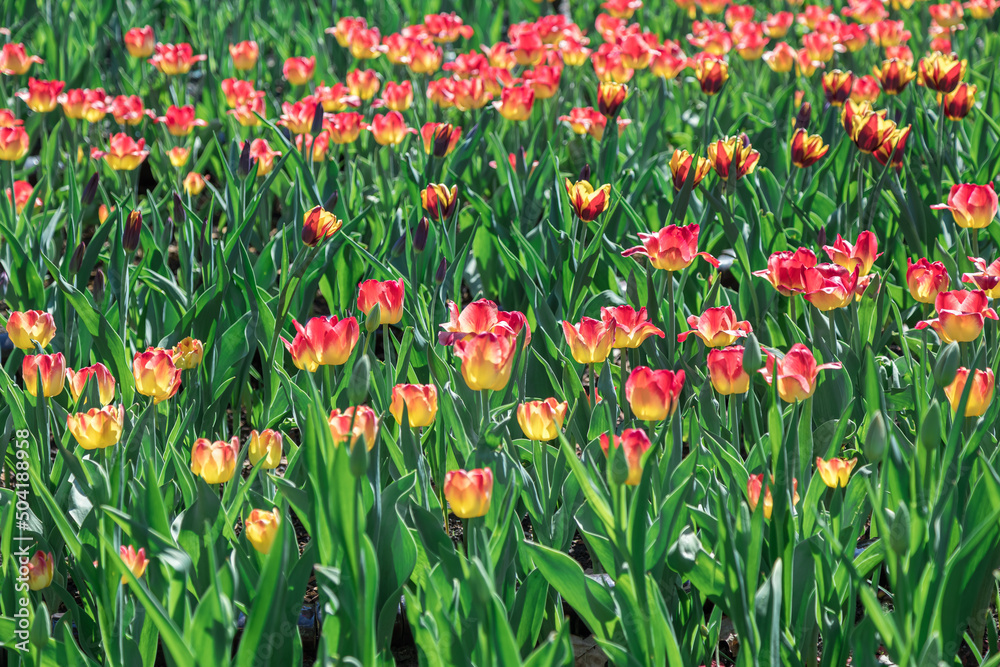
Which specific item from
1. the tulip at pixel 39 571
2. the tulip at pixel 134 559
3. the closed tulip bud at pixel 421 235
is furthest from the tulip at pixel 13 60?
the tulip at pixel 134 559

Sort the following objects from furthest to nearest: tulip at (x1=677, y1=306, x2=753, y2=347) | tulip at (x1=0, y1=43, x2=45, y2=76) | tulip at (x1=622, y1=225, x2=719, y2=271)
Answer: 1. tulip at (x1=0, y1=43, x2=45, y2=76)
2. tulip at (x1=622, y1=225, x2=719, y2=271)
3. tulip at (x1=677, y1=306, x2=753, y2=347)

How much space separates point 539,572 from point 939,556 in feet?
1.60

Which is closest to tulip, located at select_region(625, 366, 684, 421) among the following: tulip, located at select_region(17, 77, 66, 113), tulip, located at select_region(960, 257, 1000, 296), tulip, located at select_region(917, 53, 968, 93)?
tulip, located at select_region(960, 257, 1000, 296)

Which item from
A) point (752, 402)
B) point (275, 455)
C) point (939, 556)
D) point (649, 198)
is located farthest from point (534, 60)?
point (939, 556)

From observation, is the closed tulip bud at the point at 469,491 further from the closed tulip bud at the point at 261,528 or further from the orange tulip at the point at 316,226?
the orange tulip at the point at 316,226

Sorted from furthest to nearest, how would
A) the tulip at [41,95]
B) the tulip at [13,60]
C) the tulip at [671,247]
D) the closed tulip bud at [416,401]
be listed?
the tulip at [13,60] < the tulip at [41,95] < the tulip at [671,247] < the closed tulip bud at [416,401]

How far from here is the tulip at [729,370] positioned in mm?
1352

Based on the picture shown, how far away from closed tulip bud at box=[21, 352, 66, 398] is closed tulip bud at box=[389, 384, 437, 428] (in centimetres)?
49

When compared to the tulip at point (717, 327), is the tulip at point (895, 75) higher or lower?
higher

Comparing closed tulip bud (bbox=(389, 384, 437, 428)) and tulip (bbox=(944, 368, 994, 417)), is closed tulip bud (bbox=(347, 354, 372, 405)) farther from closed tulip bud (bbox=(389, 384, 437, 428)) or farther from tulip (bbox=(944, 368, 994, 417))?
tulip (bbox=(944, 368, 994, 417))

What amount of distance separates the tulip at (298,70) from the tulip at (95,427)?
6.59 feet

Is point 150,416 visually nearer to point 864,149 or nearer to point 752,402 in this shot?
point 752,402

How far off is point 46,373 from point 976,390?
4.26 feet

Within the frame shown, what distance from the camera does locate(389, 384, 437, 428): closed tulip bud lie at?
1.34 metres
